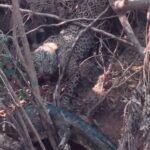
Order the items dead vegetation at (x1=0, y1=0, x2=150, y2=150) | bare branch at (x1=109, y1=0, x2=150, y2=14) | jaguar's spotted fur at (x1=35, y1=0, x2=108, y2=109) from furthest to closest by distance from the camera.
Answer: jaguar's spotted fur at (x1=35, y1=0, x2=108, y2=109) → bare branch at (x1=109, y1=0, x2=150, y2=14) → dead vegetation at (x1=0, y1=0, x2=150, y2=150)

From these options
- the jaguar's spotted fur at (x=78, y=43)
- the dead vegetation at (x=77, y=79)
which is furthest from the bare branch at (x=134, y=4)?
the jaguar's spotted fur at (x=78, y=43)

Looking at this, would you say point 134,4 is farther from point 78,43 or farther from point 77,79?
point 78,43

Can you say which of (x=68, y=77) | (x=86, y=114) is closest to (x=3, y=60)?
(x=86, y=114)

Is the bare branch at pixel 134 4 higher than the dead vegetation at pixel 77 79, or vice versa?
the bare branch at pixel 134 4

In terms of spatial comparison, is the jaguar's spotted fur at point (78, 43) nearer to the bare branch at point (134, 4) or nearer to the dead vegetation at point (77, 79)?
the dead vegetation at point (77, 79)

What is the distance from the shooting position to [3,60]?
2.89 metres

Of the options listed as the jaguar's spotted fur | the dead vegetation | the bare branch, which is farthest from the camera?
the jaguar's spotted fur

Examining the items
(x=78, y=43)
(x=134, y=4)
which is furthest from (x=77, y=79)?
(x=134, y=4)

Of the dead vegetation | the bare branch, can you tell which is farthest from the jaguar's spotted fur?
the bare branch

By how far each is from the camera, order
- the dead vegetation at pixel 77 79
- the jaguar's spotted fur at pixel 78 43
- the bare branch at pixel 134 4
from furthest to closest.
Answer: the jaguar's spotted fur at pixel 78 43 → the bare branch at pixel 134 4 → the dead vegetation at pixel 77 79

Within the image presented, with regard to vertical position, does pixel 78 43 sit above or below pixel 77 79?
above

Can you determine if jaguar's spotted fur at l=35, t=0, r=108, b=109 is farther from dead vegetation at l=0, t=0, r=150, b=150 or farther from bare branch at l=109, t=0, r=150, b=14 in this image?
bare branch at l=109, t=0, r=150, b=14

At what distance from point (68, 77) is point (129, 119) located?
187 cm

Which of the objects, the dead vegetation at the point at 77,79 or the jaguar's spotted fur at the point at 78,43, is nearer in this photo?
the dead vegetation at the point at 77,79
